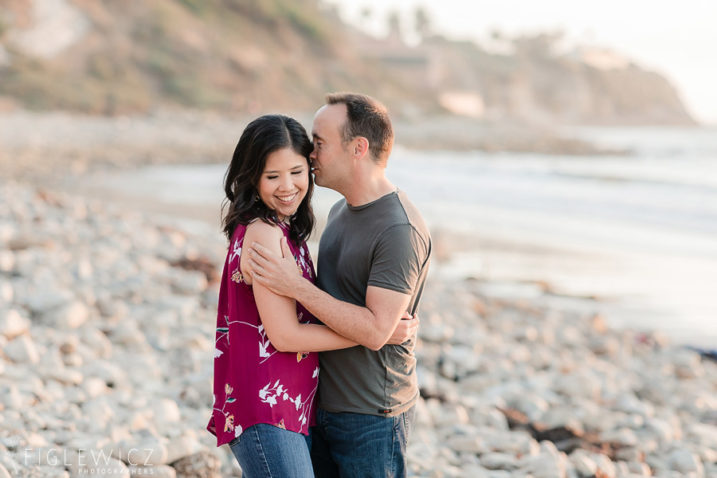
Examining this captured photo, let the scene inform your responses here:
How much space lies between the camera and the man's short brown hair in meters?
2.67

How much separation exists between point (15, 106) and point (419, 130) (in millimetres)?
27937

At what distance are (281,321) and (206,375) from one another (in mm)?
2436

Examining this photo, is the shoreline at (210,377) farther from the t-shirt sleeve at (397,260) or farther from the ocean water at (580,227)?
the t-shirt sleeve at (397,260)

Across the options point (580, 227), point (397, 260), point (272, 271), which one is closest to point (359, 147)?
point (397, 260)

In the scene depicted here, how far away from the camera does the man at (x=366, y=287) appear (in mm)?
2508

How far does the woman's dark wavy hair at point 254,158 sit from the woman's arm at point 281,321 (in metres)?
0.06

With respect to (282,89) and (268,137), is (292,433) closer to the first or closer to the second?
(268,137)

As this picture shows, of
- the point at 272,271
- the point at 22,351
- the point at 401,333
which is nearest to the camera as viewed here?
the point at 272,271

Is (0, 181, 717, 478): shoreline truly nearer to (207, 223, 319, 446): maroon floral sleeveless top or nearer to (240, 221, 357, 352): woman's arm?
(207, 223, 319, 446): maroon floral sleeveless top

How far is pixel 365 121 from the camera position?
2.67 metres

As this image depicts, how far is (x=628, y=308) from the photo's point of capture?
871 cm

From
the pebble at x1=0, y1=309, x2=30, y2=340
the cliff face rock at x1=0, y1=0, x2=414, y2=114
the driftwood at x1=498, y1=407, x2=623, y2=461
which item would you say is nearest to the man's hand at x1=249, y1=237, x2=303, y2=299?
the pebble at x1=0, y1=309, x2=30, y2=340

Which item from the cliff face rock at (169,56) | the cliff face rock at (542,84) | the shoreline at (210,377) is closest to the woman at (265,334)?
the shoreline at (210,377)

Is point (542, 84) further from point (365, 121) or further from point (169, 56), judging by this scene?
point (365, 121)
